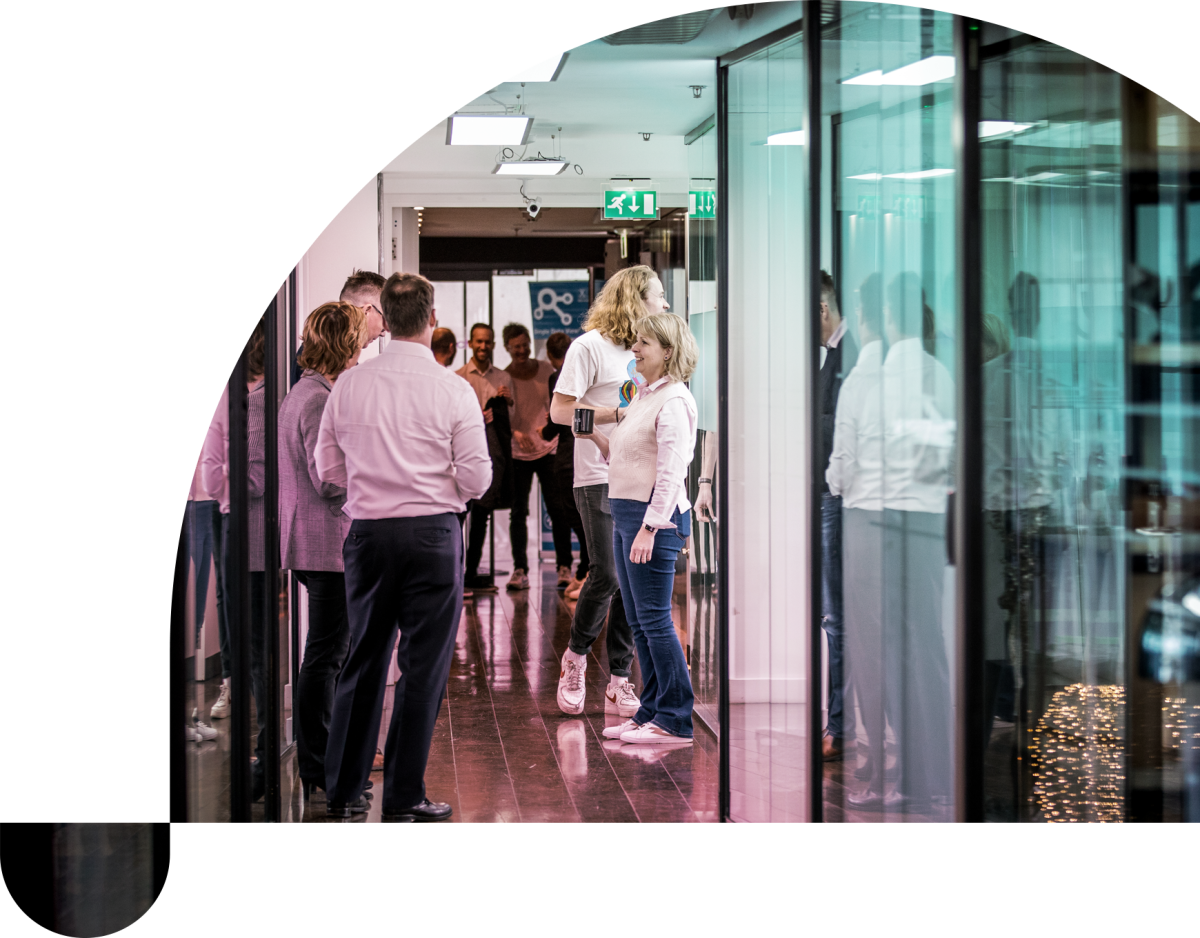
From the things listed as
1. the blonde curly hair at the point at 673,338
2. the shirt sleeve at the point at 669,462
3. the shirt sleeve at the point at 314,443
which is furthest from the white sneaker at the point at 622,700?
the shirt sleeve at the point at 314,443

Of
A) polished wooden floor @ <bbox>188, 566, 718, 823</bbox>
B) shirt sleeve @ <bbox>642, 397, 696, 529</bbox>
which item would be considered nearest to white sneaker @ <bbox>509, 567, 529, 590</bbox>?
polished wooden floor @ <bbox>188, 566, 718, 823</bbox>

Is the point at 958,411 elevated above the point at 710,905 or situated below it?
above

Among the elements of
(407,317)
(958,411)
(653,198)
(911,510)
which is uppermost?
(653,198)

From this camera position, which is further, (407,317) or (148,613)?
(407,317)

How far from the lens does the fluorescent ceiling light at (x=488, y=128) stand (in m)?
5.74

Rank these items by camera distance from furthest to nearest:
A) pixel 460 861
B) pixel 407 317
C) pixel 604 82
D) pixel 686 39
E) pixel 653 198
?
1. pixel 653 198
2. pixel 604 82
3. pixel 686 39
4. pixel 407 317
5. pixel 460 861

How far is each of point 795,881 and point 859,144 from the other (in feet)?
6.09

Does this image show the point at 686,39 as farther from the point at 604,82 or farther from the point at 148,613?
the point at 148,613

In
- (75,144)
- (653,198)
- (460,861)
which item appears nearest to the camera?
(75,144)

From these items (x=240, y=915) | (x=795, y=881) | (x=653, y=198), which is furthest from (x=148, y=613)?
(x=653, y=198)

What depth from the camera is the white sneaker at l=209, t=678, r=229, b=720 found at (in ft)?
10.1

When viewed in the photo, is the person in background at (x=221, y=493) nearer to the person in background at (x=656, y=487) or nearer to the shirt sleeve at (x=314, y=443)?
the shirt sleeve at (x=314, y=443)

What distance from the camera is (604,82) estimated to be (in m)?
5.87

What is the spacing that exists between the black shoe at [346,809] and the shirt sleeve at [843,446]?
1.71 m
